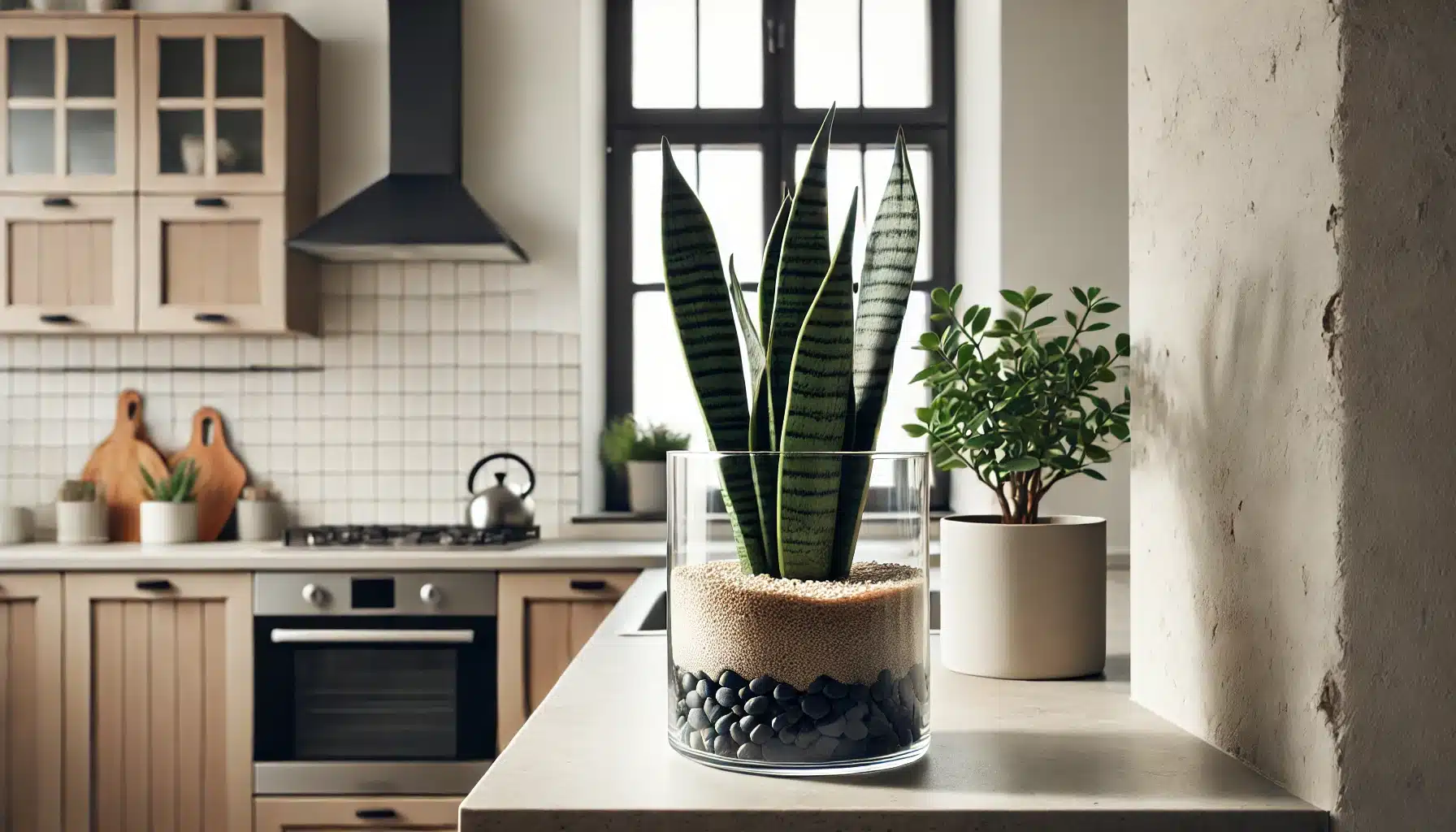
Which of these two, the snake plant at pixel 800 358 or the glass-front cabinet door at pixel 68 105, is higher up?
the glass-front cabinet door at pixel 68 105

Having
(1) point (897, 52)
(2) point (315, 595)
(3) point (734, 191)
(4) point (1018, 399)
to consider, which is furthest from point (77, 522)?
(4) point (1018, 399)

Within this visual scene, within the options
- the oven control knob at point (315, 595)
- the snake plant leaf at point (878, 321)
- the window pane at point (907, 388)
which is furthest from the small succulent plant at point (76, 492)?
the snake plant leaf at point (878, 321)

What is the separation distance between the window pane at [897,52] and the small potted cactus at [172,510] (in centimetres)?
234

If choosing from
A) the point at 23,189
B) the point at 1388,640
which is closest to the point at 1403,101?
the point at 1388,640

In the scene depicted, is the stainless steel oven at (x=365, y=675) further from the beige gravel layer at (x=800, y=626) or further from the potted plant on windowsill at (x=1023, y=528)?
the beige gravel layer at (x=800, y=626)

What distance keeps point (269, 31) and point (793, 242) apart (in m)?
2.66

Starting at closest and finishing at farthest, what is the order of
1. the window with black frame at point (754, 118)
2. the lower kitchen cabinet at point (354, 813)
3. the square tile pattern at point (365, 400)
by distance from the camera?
1. the lower kitchen cabinet at point (354, 813)
2. the square tile pattern at point (365, 400)
3. the window with black frame at point (754, 118)

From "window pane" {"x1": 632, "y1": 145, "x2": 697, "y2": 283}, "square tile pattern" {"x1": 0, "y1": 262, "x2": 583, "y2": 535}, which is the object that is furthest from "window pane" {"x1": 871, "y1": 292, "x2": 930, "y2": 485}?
"square tile pattern" {"x1": 0, "y1": 262, "x2": 583, "y2": 535}

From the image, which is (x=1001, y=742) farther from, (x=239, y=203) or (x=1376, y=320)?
(x=239, y=203)

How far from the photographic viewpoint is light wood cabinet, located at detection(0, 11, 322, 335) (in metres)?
2.96

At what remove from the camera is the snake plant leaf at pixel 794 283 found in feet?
2.82

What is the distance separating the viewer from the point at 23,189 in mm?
2951

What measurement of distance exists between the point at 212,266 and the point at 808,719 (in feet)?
8.90

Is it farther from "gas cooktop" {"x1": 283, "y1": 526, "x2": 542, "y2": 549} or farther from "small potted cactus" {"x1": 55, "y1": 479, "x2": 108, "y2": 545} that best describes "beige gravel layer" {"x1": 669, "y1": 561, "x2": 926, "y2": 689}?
"small potted cactus" {"x1": 55, "y1": 479, "x2": 108, "y2": 545}
